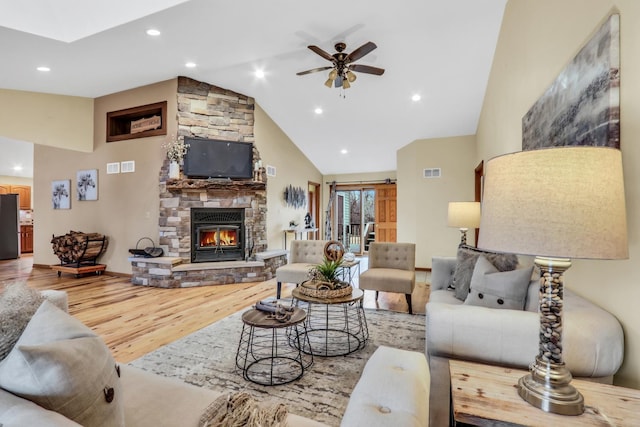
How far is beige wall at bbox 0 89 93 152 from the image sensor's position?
5164 millimetres

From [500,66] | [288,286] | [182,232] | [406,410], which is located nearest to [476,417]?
[406,410]

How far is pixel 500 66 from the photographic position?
3801 millimetres

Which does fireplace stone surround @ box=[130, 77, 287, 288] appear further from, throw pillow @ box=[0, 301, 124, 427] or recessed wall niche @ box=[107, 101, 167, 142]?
throw pillow @ box=[0, 301, 124, 427]

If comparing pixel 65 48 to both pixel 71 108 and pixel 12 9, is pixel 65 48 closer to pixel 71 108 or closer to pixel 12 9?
pixel 12 9

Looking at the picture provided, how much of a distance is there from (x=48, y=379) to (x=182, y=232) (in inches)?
191

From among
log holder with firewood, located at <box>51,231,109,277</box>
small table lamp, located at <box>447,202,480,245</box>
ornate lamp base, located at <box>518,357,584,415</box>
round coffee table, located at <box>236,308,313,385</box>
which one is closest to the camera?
ornate lamp base, located at <box>518,357,584,415</box>

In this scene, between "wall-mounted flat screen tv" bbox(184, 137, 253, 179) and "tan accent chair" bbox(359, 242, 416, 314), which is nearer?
"tan accent chair" bbox(359, 242, 416, 314)

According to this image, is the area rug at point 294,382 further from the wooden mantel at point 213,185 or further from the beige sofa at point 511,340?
the wooden mantel at point 213,185

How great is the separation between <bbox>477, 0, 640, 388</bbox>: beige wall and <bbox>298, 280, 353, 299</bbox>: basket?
1.53 m

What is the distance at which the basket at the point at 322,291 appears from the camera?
262 cm

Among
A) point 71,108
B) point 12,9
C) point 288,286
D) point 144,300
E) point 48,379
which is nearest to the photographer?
point 48,379

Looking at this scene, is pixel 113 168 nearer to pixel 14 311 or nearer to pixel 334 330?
pixel 334 330

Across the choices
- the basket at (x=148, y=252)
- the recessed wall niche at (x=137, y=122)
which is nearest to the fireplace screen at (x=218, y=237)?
the basket at (x=148, y=252)

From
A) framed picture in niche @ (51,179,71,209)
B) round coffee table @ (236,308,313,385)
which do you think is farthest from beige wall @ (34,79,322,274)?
round coffee table @ (236,308,313,385)
